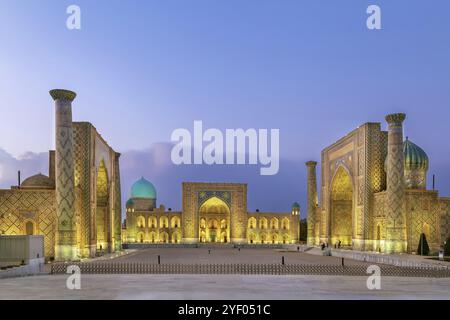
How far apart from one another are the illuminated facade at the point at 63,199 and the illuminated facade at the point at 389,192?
59.5ft

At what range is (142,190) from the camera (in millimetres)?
69438

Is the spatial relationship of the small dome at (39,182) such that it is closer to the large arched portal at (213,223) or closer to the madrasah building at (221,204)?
the madrasah building at (221,204)

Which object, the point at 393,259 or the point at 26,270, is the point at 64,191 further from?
the point at 393,259

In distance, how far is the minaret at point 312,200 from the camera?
1955 inches

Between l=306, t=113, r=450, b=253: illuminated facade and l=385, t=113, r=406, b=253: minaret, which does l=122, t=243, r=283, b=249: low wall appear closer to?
l=306, t=113, r=450, b=253: illuminated facade

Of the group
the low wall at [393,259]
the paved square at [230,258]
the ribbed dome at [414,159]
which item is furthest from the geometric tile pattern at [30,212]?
the ribbed dome at [414,159]

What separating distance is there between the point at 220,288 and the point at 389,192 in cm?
1995

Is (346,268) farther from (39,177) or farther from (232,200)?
(232,200)

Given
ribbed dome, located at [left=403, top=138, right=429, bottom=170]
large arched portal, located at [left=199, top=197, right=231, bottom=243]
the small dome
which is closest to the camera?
the small dome

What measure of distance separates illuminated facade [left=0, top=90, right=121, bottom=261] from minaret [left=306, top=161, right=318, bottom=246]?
24.6 metres

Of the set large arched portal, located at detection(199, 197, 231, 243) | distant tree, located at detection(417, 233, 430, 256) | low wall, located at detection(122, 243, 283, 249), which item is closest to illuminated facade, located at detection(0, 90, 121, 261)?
distant tree, located at detection(417, 233, 430, 256)

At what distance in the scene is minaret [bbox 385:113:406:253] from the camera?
3014 cm

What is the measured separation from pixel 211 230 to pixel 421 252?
109 feet
